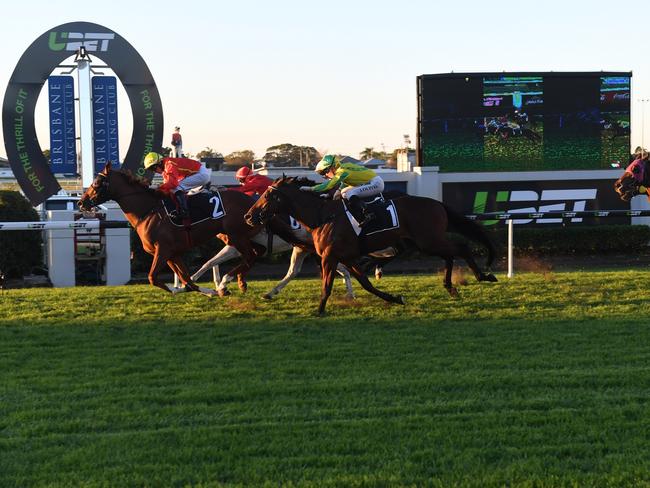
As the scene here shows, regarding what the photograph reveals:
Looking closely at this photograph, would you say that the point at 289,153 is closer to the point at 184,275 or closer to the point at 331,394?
the point at 184,275

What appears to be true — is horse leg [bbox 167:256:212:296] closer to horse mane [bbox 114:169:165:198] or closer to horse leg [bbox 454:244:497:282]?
horse mane [bbox 114:169:165:198]

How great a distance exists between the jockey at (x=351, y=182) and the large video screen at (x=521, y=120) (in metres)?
9.65

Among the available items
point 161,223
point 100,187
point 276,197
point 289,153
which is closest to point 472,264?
point 276,197

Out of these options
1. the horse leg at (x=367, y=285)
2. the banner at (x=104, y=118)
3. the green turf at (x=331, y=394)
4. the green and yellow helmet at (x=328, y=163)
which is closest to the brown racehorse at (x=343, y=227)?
the horse leg at (x=367, y=285)

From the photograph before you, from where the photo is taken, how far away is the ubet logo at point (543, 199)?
60.5 feet

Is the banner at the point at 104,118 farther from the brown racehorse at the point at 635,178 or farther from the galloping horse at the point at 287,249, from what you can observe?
the brown racehorse at the point at 635,178

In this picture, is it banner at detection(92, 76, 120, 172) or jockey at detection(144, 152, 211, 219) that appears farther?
banner at detection(92, 76, 120, 172)

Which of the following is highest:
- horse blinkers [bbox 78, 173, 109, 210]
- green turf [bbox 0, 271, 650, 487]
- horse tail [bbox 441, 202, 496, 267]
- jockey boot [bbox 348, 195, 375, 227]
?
horse blinkers [bbox 78, 173, 109, 210]

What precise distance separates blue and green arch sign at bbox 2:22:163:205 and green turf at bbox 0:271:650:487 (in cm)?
642

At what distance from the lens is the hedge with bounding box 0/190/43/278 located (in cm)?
1466

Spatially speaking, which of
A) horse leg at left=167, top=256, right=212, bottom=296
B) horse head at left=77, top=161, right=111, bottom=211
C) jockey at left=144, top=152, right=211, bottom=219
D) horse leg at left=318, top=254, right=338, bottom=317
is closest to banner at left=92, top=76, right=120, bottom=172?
jockey at left=144, top=152, right=211, bottom=219

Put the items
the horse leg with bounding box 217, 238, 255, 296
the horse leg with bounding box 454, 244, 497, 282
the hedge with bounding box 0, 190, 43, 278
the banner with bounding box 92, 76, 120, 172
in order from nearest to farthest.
Result: the horse leg with bounding box 454, 244, 497, 282, the horse leg with bounding box 217, 238, 255, 296, the hedge with bounding box 0, 190, 43, 278, the banner with bounding box 92, 76, 120, 172

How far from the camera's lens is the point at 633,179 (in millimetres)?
9797

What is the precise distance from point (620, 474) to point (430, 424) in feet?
3.51
